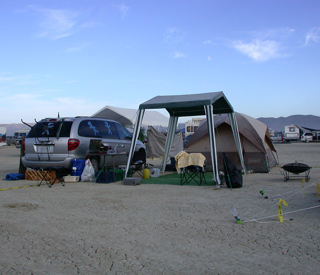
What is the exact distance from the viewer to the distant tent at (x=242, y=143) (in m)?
11.8

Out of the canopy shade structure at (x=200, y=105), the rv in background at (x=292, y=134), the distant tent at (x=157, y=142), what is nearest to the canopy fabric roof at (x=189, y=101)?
the canopy shade structure at (x=200, y=105)

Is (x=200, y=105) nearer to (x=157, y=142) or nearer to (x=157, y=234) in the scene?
(x=157, y=234)

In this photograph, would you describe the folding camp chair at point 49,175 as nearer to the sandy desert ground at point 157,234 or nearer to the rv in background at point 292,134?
the sandy desert ground at point 157,234

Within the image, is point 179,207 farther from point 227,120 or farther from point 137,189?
point 227,120

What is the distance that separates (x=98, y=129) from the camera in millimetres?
10547

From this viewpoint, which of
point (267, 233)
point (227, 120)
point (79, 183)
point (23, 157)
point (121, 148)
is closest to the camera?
point (267, 233)

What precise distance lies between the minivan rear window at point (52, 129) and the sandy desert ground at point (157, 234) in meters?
2.39

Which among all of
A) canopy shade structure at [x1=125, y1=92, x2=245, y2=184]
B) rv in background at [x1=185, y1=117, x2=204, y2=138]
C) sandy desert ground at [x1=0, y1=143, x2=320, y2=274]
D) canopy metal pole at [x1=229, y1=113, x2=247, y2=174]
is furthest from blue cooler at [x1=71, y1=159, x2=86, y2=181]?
rv in background at [x1=185, y1=117, x2=204, y2=138]

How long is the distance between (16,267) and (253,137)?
967cm

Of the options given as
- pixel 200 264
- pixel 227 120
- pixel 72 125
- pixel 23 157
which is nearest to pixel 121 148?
pixel 72 125

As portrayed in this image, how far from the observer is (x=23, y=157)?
1012 cm

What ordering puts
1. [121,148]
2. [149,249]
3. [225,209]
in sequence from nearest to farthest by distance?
1. [149,249]
2. [225,209]
3. [121,148]

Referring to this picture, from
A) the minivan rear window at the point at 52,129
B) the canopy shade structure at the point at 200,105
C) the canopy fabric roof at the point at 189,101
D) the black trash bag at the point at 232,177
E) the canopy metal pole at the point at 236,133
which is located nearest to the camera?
the black trash bag at the point at 232,177

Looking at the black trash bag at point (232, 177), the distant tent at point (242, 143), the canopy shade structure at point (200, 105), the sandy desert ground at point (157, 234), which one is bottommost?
the sandy desert ground at point (157, 234)
